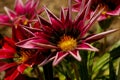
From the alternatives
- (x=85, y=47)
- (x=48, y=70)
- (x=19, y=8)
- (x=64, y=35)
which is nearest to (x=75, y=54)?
(x=85, y=47)

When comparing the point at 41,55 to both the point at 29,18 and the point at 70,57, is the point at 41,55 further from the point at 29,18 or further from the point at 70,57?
the point at 29,18

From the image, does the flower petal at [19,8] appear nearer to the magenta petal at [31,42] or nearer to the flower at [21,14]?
the flower at [21,14]

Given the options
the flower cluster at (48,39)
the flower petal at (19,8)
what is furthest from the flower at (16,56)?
the flower petal at (19,8)

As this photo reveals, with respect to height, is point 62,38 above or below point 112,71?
above

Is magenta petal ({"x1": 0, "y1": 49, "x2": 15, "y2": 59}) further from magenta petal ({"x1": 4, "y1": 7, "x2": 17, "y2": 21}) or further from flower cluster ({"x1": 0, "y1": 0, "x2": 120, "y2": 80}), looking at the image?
magenta petal ({"x1": 4, "y1": 7, "x2": 17, "y2": 21})

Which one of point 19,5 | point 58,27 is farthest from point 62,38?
point 19,5

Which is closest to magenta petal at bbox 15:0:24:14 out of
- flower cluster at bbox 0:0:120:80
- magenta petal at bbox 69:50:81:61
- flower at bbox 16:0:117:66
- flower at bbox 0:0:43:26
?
flower at bbox 0:0:43:26

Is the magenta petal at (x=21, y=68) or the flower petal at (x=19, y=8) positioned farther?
the flower petal at (x=19, y=8)
